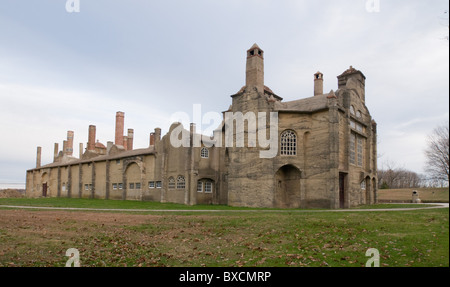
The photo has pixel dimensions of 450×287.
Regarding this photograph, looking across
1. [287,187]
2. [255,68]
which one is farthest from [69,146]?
[287,187]

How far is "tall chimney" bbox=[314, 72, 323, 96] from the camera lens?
40219 millimetres

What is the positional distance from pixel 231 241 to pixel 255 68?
23.5 metres

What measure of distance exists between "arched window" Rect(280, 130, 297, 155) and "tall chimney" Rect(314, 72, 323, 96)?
37.0 feet

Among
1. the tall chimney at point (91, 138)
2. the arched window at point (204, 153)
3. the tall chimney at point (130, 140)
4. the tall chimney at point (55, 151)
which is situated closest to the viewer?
the arched window at point (204, 153)

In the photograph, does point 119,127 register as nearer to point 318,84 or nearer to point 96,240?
point 318,84

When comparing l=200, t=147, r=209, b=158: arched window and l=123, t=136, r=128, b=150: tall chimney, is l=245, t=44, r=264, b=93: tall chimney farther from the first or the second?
l=123, t=136, r=128, b=150: tall chimney

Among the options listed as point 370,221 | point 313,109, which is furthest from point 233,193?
point 370,221

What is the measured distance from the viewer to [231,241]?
42.6 feet

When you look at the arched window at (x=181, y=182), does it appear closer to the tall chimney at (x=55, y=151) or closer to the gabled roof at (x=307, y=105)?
the gabled roof at (x=307, y=105)

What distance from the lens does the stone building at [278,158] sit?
97.7ft

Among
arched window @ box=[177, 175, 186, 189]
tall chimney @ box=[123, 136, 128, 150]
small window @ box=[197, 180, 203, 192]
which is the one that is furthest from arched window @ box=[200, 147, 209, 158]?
tall chimney @ box=[123, 136, 128, 150]

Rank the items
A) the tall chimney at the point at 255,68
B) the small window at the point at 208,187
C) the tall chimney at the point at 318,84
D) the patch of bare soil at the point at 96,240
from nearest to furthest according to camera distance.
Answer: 1. the patch of bare soil at the point at 96,240
2. the tall chimney at the point at 255,68
3. the small window at the point at 208,187
4. the tall chimney at the point at 318,84

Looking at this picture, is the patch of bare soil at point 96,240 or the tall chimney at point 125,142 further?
the tall chimney at point 125,142

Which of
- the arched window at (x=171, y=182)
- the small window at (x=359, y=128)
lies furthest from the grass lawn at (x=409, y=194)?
the arched window at (x=171, y=182)
